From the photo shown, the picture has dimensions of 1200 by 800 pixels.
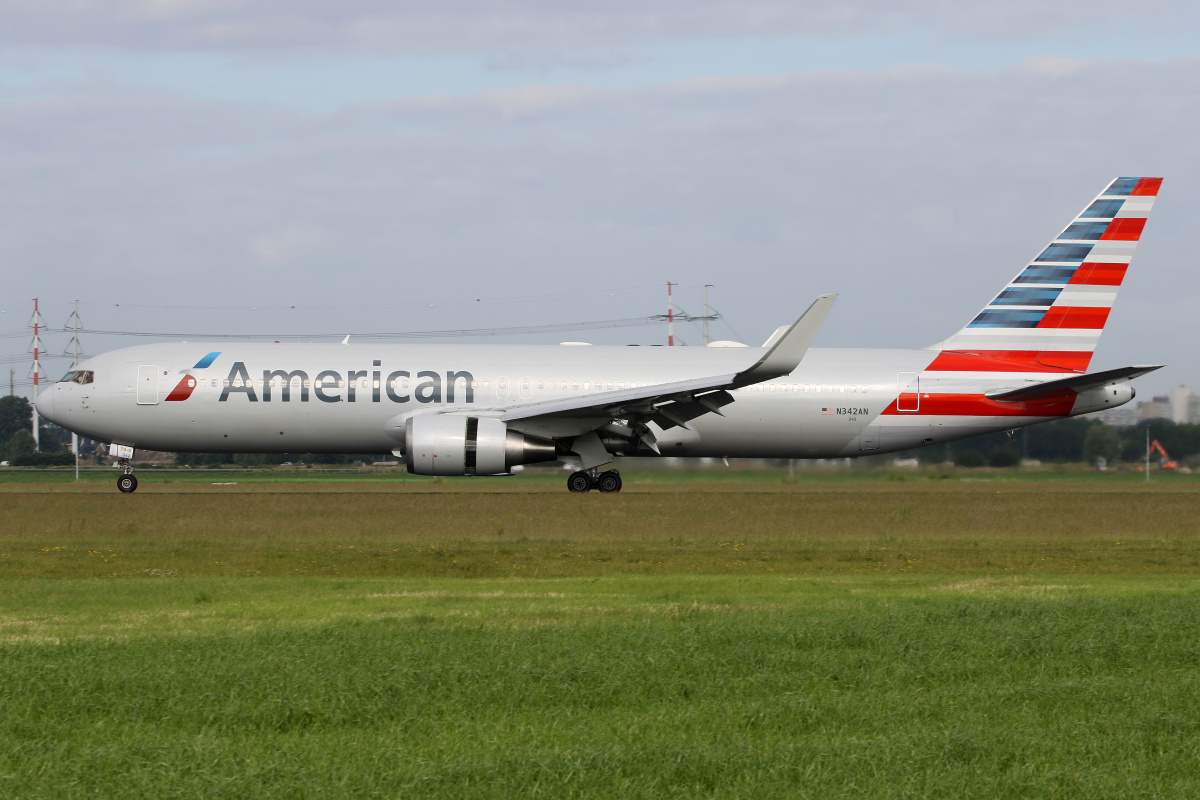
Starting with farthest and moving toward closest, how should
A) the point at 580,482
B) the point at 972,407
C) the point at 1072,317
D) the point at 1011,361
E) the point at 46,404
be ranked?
the point at 1072,317
the point at 1011,361
the point at 972,407
the point at 46,404
the point at 580,482

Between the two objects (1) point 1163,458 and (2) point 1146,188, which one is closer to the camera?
(2) point 1146,188

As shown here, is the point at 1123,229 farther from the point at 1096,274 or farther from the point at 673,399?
the point at 673,399

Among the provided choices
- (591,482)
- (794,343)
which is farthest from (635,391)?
(794,343)

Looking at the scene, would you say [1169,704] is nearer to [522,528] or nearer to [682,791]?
[682,791]

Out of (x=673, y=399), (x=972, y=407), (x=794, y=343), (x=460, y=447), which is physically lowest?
(x=460, y=447)

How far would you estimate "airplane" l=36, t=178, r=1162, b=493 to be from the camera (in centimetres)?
2572

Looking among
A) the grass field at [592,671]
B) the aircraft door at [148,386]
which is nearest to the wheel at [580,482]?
the aircraft door at [148,386]

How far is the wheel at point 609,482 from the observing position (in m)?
26.0

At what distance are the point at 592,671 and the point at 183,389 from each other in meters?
21.4

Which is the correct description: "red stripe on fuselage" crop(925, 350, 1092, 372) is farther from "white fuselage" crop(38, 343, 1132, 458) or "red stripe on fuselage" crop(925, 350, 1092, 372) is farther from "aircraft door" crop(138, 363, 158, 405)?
"aircraft door" crop(138, 363, 158, 405)

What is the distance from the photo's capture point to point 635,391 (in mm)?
24391

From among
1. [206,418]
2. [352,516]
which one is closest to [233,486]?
[206,418]

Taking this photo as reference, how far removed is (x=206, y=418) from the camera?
26250mm

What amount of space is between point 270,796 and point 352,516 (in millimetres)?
15387
